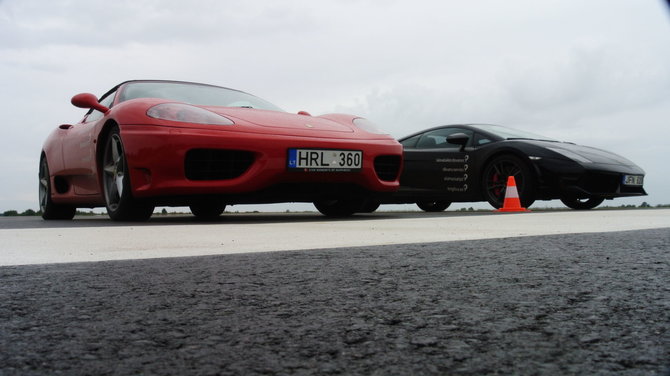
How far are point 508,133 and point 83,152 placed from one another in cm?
476

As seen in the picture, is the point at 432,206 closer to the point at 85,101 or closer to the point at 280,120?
the point at 280,120

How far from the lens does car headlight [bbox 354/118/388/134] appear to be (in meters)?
5.69

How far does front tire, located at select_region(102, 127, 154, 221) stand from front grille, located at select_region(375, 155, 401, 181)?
1821 millimetres

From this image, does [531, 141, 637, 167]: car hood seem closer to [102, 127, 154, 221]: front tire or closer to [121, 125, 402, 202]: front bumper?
[121, 125, 402, 202]: front bumper

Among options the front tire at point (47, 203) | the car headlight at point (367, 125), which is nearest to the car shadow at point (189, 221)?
the front tire at point (47, 203)

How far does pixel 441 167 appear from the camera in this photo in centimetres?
801

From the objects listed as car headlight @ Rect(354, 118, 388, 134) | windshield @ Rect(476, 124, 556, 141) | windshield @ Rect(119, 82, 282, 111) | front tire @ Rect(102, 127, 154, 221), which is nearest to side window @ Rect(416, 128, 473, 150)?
windshield @ Rect(476, 124, 556, 141)

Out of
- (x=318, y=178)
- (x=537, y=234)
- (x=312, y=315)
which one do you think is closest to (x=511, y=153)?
(x=318, y=178)

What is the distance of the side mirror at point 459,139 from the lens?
789 cm

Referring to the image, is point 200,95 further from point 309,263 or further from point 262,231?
point 309,263

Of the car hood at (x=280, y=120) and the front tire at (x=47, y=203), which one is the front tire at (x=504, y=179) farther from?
the front tire at (x=47, y=203)

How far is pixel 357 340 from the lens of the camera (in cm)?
136

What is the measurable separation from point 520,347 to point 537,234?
2357 mm

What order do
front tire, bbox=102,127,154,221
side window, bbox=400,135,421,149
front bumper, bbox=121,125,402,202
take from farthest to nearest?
1. side window, bbox=400,135,421,149
2. front tire, bbox=102,127,154,221
3. front bumper, bbox=121,125,402,202
